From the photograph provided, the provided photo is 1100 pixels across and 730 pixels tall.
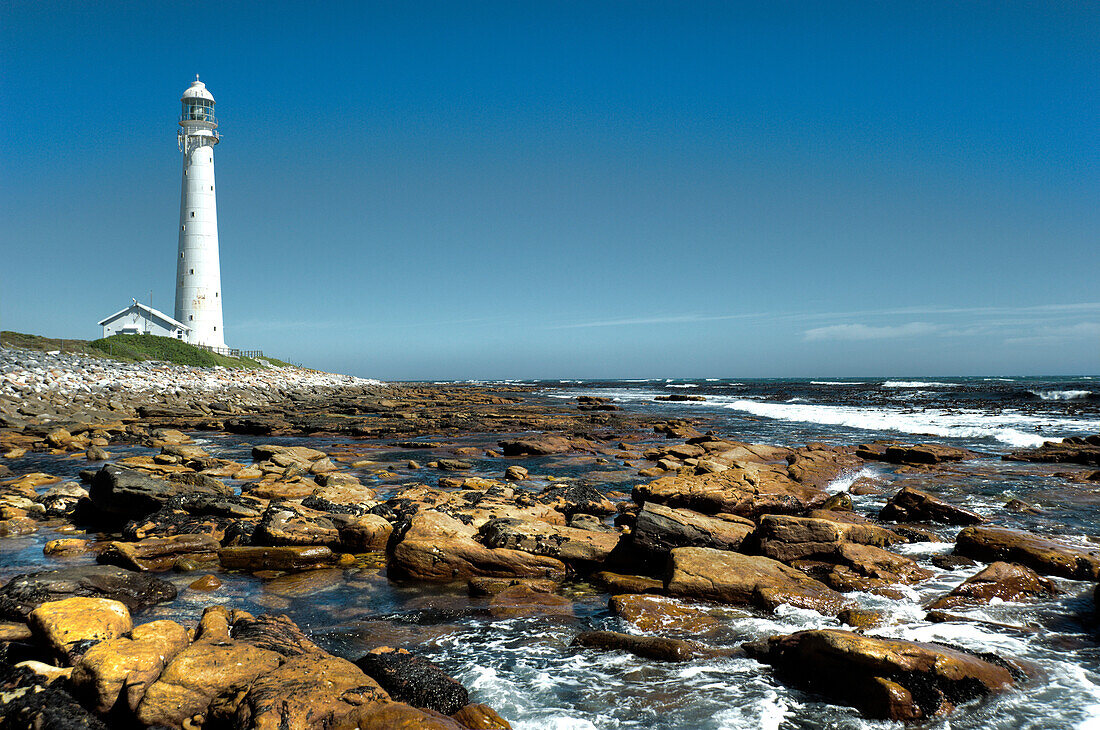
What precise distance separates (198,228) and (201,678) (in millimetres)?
57303

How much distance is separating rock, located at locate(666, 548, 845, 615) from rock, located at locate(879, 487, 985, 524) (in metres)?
4.83

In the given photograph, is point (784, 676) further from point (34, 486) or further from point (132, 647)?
point (34, 486)

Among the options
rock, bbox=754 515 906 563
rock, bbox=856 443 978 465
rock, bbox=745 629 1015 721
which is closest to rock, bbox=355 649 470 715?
rock, bbox=745 629 1015 721

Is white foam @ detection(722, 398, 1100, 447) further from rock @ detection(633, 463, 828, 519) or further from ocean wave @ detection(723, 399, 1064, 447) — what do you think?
rock @ detection(633, 463, 828, 519)

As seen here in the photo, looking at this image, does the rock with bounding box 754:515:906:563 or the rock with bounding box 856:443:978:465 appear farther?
the rock with bounding box 856:443:978:465

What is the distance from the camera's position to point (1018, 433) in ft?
83.8

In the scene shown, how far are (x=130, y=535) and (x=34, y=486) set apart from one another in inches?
225

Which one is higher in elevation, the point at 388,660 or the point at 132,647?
the point at 132,647

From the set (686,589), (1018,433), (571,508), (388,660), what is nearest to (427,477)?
(571,508)

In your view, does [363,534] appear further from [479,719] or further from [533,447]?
[533,447]

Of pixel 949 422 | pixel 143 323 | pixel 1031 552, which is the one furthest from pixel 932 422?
pixel 143 323

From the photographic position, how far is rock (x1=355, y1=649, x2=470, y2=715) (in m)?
4.83

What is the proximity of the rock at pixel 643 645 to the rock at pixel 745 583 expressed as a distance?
126 cm

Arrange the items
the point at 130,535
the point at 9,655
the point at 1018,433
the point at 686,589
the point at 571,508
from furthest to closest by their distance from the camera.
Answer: the point at 1018,433 → the point at 571,508 → the point at 130,535 → the point at 686,589 → the point at 9,655
